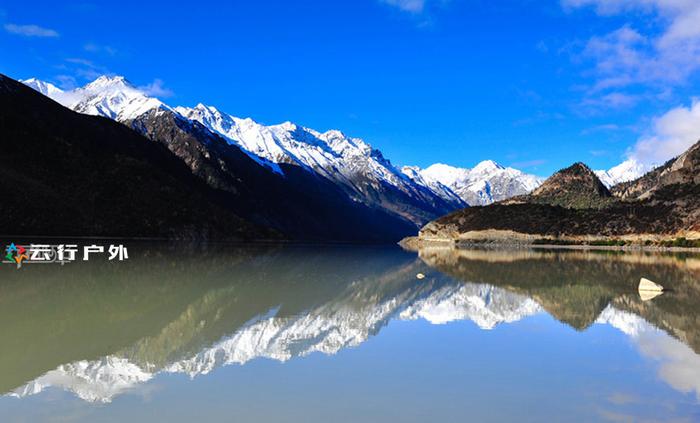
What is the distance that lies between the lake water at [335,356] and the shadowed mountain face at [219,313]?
0.36 ft

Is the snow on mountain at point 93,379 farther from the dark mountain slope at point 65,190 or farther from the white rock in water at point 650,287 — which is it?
the dark mountain slope at point 65,190

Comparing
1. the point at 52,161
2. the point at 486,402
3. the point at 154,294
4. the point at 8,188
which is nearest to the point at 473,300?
the point at 154,294

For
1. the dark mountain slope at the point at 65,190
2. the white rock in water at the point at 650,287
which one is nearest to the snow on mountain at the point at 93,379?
the white rock in water at the point at 650,287

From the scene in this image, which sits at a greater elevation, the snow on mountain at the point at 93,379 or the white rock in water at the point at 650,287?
the snow on mountain at the point at 93,379

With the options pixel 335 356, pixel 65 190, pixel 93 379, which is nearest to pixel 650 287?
pixel 335 356

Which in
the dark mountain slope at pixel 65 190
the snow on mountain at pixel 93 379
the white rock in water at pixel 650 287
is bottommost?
the white rock in water at pixel 650 287

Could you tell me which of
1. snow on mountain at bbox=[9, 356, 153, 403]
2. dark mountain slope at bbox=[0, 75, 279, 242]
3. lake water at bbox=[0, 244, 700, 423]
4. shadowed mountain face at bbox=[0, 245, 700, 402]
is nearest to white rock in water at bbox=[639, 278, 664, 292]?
shadowed mountain face at bbox=[0, 245, 700, 402]

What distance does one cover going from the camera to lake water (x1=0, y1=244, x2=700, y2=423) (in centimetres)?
1309

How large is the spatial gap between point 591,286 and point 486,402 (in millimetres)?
36294

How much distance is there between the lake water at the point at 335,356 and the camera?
1309 cm

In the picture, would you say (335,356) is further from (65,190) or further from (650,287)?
(65,190)

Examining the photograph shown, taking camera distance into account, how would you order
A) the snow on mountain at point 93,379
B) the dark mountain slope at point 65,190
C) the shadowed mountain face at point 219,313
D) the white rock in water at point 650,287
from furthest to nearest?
the dark mountain slope at point 65,190, the white rock in water at point 650,287, the shadowed mountain face at point 219,313, the snow on mountain at point 93,379

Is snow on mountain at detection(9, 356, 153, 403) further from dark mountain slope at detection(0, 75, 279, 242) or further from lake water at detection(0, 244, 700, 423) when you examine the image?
dark mountain slope at detection(0, 75, 279, 242)

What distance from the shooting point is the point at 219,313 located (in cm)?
2797
